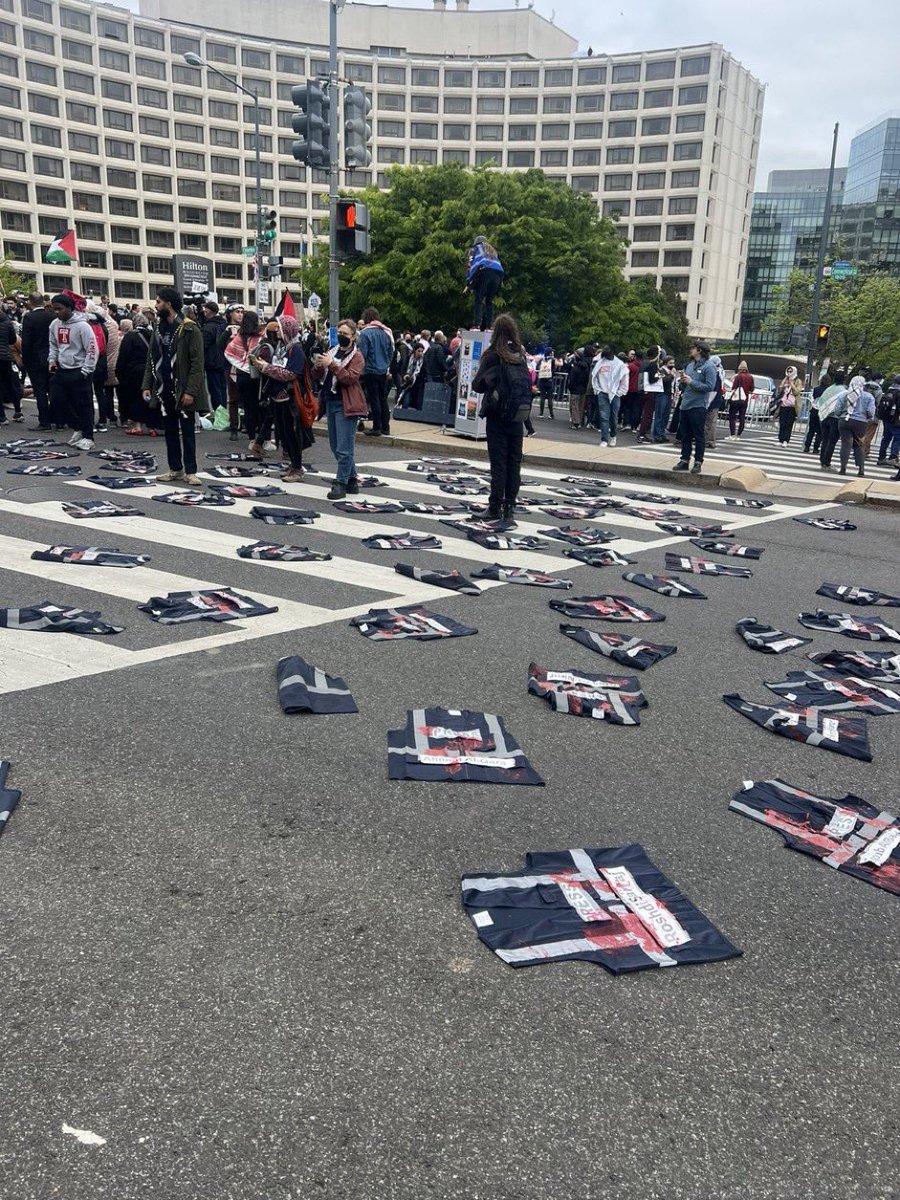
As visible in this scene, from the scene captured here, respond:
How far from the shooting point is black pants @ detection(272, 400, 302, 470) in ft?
38.7

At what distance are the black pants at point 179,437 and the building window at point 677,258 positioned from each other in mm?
93733

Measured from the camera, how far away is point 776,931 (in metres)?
3.04

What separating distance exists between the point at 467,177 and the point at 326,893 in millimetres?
45347

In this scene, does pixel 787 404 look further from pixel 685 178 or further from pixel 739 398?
pixel 685 178

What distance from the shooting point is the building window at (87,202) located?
90562mm

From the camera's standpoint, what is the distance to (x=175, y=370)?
1030 centimetres

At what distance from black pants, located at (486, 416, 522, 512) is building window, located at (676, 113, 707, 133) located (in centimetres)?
9675

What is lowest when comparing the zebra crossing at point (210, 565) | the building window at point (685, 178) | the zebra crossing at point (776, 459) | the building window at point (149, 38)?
the zebra crossing at point (776, 459)

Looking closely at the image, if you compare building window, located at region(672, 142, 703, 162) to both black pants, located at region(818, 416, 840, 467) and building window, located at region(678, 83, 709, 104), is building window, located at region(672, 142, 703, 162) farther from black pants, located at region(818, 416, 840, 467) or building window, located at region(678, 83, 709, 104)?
black pants, located at region(818, 416, 840, 467)

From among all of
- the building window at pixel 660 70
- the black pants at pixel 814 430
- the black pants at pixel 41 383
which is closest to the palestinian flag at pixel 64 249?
the black pants at pixel 41 383

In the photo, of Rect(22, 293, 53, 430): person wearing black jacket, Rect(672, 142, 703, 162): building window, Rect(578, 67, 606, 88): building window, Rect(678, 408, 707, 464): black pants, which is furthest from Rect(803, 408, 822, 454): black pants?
Rect(578, 67, 606, 88): building window

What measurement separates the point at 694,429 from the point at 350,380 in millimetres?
6163

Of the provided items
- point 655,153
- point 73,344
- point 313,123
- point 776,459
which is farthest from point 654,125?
point 73,344

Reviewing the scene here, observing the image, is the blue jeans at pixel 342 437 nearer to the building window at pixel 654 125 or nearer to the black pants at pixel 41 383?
the black pants at pixel 41 383
